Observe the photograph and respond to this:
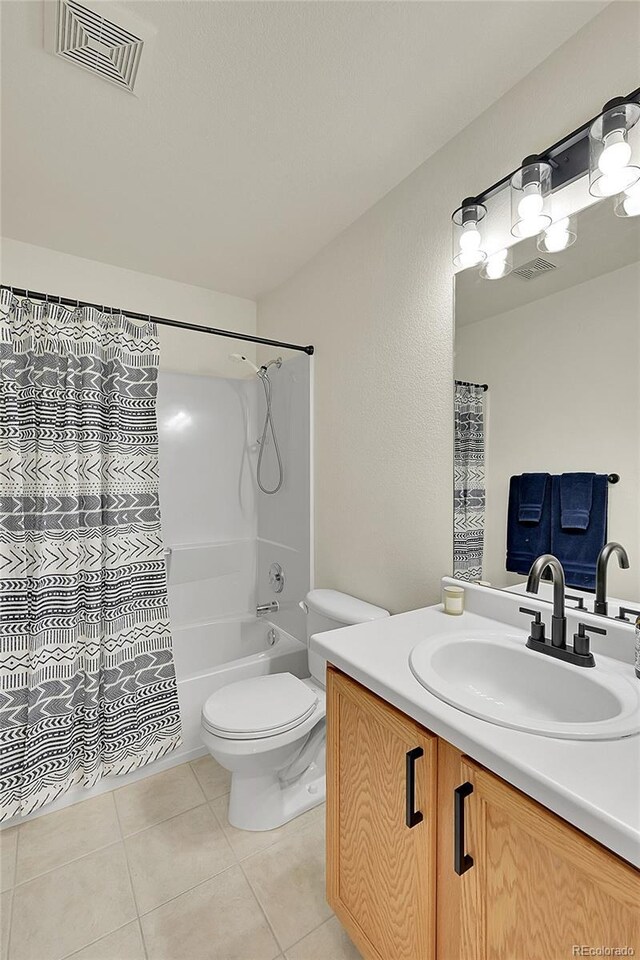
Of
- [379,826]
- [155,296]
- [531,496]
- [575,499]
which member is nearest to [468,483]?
[531,496]

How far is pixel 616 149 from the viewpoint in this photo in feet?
3.60

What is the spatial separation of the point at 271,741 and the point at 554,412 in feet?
4.57

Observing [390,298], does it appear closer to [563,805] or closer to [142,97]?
[142,97]

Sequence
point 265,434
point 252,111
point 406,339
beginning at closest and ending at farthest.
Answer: point 252,111 → point 406,339 → point 265,434

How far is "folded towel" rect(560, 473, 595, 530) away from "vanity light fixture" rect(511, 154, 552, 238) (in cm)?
70

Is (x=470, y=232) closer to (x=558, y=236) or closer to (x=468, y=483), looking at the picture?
(x=558, y=236)

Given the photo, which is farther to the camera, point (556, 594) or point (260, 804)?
point (260, 804)

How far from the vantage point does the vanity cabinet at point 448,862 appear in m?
0.66

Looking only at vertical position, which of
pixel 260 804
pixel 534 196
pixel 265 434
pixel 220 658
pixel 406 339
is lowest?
pixel 260 804

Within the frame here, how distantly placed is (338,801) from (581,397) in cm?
124

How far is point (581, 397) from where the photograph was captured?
1.22 meters

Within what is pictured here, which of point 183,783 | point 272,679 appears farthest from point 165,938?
point 272,679

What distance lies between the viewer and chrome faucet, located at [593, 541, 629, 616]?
1.15 metres

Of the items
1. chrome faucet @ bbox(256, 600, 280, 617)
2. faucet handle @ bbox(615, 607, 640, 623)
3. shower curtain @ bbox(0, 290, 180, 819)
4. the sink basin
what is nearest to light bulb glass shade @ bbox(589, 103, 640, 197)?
faucet handle @ bbox(615, 607, 640, 623)
